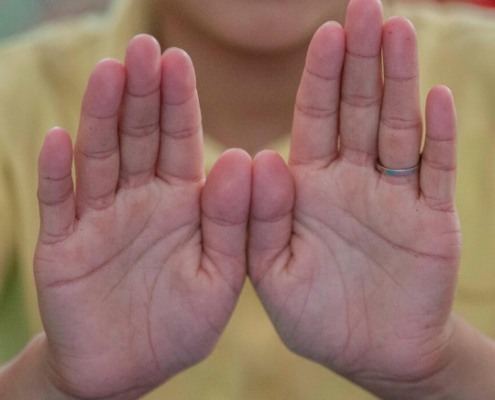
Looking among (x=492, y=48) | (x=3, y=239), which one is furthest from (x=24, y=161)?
(x=492, y=48)

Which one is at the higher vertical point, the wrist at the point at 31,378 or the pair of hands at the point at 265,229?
the pair of hands at the point at 265,229

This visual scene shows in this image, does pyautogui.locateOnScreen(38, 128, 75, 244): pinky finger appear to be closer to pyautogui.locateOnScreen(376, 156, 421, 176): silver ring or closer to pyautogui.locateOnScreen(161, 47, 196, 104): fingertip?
pyautogui.locateOnScreen(161, 47, 196, 104): fingertip

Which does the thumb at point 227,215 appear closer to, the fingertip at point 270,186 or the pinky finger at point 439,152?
the fingertip at point 270,186

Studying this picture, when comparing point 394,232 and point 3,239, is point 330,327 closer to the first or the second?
point 394,232

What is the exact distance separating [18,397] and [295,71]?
0.41 meters

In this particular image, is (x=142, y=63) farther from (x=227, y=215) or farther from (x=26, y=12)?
(x=26, y=12)

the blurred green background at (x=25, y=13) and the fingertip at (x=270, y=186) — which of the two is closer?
the fingertip at (x=270, y=186)

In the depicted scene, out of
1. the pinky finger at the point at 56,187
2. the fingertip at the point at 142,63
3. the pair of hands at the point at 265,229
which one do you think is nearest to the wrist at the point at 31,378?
the pair of hands at the point at 265,229

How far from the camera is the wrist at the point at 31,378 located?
16.2 inches

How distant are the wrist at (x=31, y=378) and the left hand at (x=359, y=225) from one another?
7.2 inches

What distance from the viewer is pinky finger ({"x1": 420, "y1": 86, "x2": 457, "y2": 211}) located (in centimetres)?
35

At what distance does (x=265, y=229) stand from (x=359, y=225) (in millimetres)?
71

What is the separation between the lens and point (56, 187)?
13.7 inches

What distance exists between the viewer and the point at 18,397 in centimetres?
43
